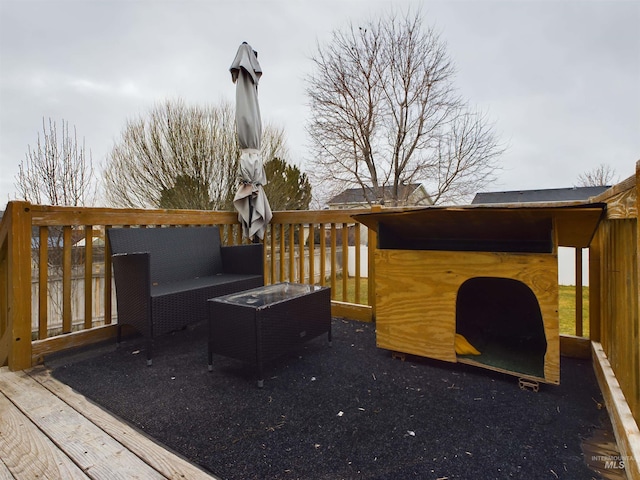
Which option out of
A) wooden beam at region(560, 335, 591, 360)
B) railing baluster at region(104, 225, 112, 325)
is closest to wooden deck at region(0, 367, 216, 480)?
railing baluster at region(104, 225, 112, 325)

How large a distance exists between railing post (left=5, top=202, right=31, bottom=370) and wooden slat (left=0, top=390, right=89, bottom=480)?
2.30 ft

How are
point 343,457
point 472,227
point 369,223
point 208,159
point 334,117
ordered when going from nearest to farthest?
point 343,457 → point 472,227 → point 369,223 → point 208,159 → point 334,117

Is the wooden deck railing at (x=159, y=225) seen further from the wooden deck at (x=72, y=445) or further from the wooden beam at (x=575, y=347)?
the wooden deck at (x=72, y=445)

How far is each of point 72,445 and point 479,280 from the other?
8.21 feet

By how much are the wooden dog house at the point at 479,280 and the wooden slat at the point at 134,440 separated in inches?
53.6

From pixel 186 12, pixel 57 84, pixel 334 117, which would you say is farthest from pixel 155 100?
pixel 334 117

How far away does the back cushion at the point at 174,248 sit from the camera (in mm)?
2609

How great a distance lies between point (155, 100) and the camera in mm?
8711

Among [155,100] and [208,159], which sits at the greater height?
[155,100]

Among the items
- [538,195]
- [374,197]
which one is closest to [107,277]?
[374,197]

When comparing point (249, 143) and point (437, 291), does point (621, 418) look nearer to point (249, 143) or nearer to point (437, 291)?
point (437, 291)

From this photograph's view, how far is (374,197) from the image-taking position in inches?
498

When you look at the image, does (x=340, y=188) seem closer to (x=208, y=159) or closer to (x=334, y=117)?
(x=334, y=117)

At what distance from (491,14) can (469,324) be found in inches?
357
